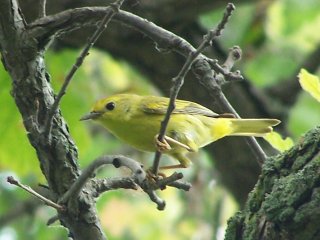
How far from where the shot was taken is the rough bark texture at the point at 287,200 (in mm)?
2215

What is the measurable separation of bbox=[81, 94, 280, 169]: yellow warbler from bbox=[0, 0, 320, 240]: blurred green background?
49 centimetres

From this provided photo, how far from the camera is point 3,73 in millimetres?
4152

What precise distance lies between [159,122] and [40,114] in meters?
1.26

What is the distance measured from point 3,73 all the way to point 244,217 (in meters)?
2.07

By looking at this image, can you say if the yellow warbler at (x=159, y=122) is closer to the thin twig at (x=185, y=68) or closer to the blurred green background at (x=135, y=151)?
the blurred green background at (x=135, y=151)

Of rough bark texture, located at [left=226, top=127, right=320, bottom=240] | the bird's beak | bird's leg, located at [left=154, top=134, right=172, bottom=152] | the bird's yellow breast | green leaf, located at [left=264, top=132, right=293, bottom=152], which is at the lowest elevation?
rough bark texture, located at [left=226, top=127, right=320, bottom=240]

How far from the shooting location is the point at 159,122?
3.61 meters

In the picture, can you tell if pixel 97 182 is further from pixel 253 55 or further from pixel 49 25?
pixel 253 55

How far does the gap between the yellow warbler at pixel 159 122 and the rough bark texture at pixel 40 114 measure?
104cm

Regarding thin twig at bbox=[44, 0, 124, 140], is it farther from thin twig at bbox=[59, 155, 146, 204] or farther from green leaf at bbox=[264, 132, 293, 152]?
green leaf at bbox=[264, 132, 293, 152]

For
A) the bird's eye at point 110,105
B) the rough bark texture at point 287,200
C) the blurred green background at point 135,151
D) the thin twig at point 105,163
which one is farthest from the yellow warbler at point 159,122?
the thin twig at point 105,163

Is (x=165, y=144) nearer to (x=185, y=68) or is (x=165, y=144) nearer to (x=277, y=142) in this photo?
(x=277, y=142)

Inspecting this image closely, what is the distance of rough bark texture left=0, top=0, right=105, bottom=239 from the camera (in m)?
2.36

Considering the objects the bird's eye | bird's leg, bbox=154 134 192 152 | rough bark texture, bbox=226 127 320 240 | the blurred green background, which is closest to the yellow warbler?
the bird's eye
